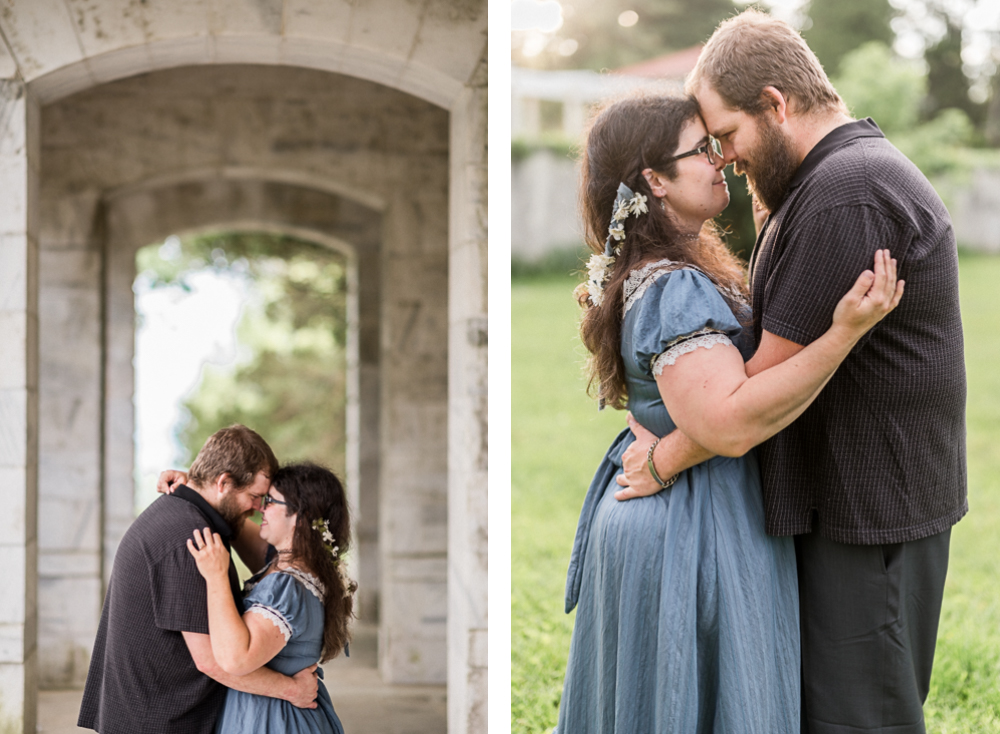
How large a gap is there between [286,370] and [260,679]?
44.7ft

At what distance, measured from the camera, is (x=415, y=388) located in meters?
5.59

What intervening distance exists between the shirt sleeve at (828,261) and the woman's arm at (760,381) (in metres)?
0.05

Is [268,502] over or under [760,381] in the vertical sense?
under

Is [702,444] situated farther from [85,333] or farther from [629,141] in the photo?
[85,333]

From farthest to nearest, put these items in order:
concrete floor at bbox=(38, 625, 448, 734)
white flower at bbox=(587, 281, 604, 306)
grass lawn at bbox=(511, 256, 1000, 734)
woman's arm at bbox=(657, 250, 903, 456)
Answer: concrete floor at bbox=(38, 625, 448, 734) < grass lawn at bbox=(511, 256, 1000, 734) < white flower at bbox=(587, 281, 604, 306) < woman's arm at bbox=(657, 250, 903, 456)

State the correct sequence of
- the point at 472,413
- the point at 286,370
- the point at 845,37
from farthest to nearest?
the point at 845,37, the point at 286,370, the point at 472,413

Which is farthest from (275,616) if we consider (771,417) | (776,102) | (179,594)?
(776,102)

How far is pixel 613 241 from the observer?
244 cm

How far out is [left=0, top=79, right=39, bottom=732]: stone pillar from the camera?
11.1 feet

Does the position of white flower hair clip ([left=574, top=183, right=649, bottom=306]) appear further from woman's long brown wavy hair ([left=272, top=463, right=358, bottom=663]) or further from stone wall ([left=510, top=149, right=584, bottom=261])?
stone wall ([left=510, top=149, right=584, bottom=261])

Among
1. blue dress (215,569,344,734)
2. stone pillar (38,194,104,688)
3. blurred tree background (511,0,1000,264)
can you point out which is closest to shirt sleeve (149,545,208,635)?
blue dress (215,569,344,734)

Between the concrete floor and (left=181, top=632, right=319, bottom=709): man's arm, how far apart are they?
6.86ft

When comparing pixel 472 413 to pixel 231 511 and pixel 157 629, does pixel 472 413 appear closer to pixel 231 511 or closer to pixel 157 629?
pixel 231 511

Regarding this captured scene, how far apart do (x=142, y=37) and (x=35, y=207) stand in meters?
→ 0.75
